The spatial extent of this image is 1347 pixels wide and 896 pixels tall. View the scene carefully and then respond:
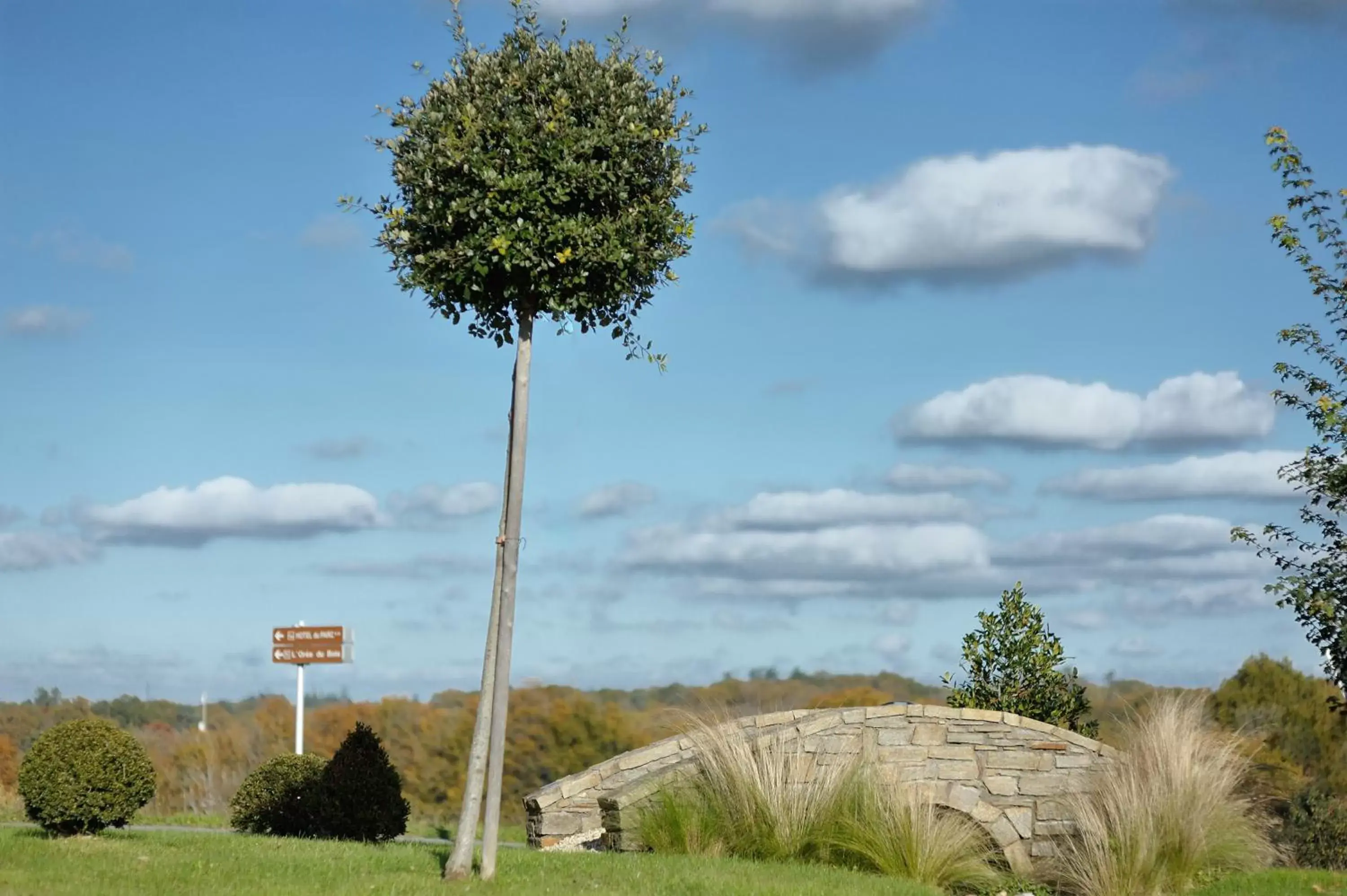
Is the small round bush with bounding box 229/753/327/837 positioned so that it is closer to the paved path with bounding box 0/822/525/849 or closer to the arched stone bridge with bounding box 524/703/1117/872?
the paved path with bounding box 0/822/525/849

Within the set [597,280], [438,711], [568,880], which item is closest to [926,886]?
[568,880]

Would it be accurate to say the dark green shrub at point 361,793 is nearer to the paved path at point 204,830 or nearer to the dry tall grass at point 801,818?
the paved path at point 204,830

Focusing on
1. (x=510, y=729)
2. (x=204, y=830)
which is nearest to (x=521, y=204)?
(x=204, y=830)

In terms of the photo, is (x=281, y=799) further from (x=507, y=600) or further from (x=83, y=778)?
(x=507, y=600)

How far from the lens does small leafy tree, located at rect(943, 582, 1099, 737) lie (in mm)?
18859

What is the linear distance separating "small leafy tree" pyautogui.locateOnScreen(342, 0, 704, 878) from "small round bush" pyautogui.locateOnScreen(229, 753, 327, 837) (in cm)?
614

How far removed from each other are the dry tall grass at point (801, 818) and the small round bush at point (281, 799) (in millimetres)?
4804

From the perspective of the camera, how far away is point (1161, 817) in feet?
50.3

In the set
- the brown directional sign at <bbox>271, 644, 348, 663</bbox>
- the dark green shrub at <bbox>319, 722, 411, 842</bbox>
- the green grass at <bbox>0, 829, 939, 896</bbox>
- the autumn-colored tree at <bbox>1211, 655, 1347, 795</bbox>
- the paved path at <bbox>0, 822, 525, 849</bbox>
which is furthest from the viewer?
the autumn-colored tree at <bbox>1211, 655, 1347, 795</bbox>

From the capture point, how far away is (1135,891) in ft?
49.4

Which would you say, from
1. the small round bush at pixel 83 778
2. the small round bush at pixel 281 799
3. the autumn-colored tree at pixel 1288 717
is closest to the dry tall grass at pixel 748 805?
the small round bush at pixel 281 799

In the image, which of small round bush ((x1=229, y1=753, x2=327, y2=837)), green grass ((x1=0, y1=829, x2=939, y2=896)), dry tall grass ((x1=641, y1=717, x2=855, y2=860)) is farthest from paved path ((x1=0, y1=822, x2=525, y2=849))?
green grass ((x1=0, y1=829, x2=939, y2=896))

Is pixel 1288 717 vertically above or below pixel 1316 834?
above

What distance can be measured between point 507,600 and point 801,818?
195 inches
